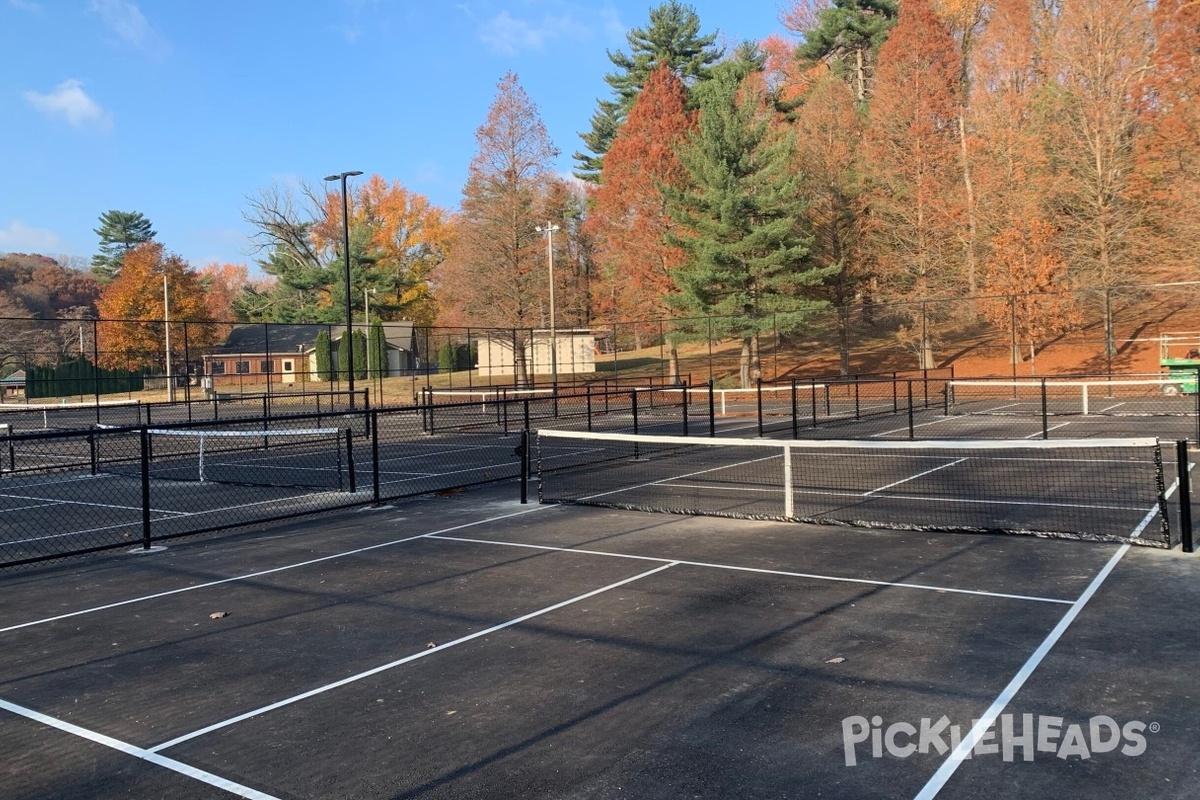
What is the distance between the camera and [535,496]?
14086 mm

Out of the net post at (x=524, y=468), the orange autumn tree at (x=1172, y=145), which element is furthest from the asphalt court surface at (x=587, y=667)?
the orange autumn tree at (x=1172, y=145)

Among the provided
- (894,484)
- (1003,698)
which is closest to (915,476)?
(894,484)

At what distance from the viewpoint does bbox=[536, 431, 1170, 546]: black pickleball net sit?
10539 mm

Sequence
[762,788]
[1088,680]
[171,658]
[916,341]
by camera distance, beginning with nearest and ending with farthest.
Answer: [762,788] < [1088,680] < [171,658] < [916,341]

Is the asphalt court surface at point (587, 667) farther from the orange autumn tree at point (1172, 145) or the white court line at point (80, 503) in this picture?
the orange autumn tree at point (1172, 145)

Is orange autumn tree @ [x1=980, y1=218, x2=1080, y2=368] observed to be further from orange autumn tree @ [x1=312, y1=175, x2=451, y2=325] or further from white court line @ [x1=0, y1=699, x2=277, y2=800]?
orange autumn tree @ [x1=312, y1=175, x2=451, y2=325]

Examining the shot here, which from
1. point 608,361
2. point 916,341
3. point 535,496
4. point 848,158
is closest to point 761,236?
point 916,341

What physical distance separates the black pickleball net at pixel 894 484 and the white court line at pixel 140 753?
7127mm

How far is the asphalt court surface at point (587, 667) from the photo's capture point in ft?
14.9

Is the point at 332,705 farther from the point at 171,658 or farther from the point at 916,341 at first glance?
the point at 916,341

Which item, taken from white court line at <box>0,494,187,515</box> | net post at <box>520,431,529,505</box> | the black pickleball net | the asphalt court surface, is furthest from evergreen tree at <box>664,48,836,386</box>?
the asphalt court surface

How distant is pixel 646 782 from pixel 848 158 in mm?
55256

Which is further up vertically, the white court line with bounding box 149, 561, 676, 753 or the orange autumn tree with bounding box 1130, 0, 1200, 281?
the orange autumn tree with bounding box 1130, 0, 1200, 281

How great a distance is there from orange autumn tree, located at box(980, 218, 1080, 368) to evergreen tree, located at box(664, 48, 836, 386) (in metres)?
8.18
